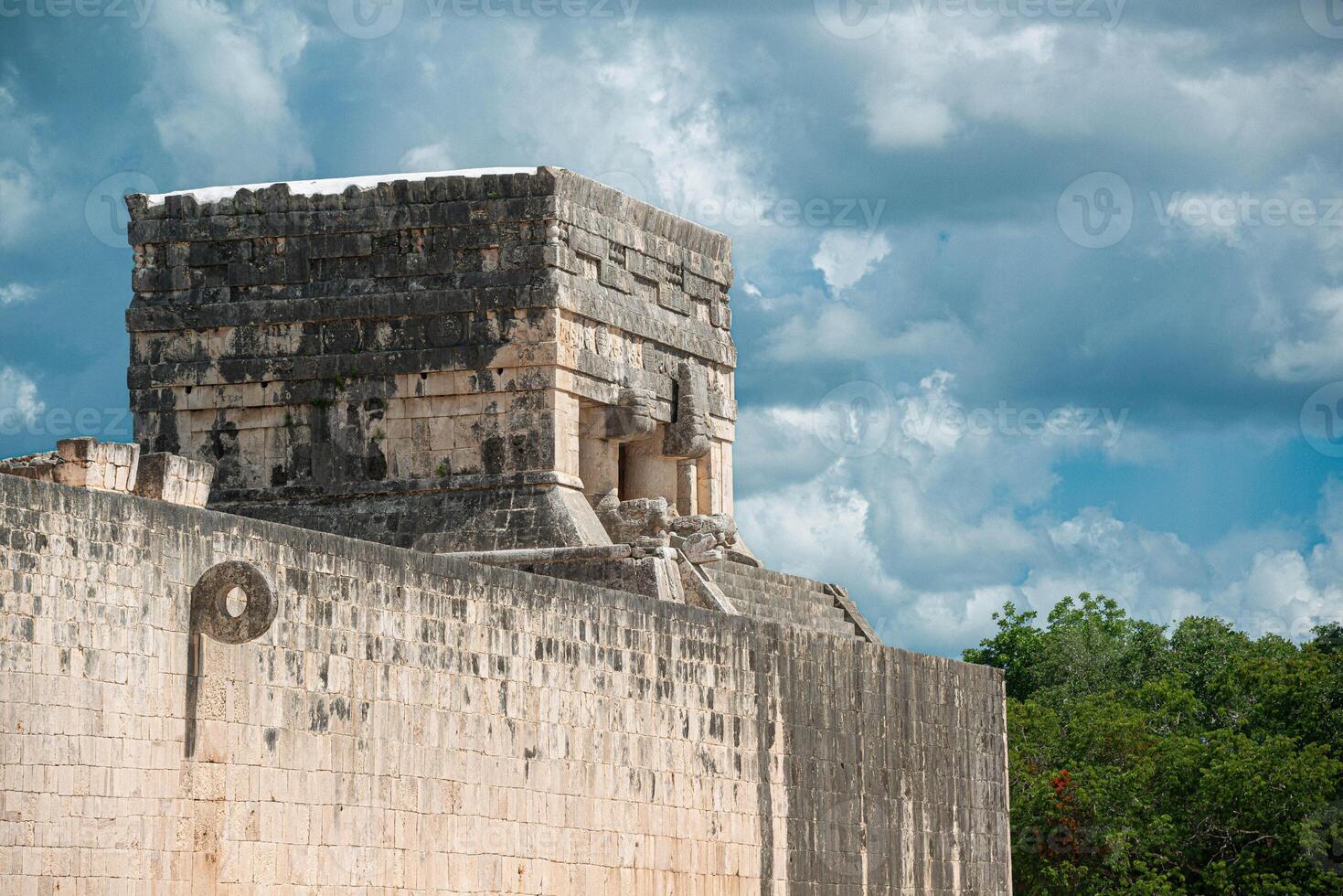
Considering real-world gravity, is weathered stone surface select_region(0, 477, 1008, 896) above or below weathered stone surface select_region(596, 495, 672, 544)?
below

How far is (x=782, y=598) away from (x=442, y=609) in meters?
8.51

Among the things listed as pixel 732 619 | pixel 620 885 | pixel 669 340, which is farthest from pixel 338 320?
pixel 620 885

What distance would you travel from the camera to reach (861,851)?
2147 centimetres

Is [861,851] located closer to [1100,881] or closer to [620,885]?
[620,885]

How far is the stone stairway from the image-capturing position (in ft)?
75.9

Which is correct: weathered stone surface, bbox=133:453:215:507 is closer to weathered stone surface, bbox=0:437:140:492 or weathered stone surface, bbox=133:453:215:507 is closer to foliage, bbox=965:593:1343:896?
weathered stone surface, bbox=0:437:140:492

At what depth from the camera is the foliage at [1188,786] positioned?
3084 cm

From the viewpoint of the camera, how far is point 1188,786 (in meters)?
32.2

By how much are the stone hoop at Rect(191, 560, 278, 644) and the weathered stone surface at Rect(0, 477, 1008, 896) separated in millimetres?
116

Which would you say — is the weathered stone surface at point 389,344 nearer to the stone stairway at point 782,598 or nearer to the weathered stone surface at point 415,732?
the stone stairway at point 782,598

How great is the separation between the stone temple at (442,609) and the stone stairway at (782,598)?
0.05 meters

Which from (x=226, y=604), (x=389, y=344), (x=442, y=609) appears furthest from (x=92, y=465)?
(x=389, y=344)

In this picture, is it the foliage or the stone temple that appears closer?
the stone temple

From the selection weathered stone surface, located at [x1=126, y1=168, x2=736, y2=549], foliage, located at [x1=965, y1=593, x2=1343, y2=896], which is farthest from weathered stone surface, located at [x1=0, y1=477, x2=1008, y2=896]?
foliage, located at [x1=965, y1=593, x2=1343, y2=896]
